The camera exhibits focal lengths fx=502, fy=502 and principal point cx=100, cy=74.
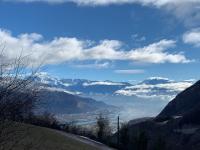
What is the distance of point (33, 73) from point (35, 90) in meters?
1.03

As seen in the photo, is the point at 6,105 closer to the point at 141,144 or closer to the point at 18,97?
the point at 18,97

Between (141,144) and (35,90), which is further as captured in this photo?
(141,144)

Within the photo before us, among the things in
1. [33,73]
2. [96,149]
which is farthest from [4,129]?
[96,149]

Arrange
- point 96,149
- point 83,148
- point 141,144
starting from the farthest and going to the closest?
1. point 141,144
2. point 96,149
3. point 83,148

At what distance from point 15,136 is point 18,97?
1.78 metres

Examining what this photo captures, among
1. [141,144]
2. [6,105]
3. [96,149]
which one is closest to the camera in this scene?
[6,105]

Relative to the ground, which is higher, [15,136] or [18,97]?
[18,97]

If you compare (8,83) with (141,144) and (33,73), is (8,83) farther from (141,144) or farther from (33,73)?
(141,144)

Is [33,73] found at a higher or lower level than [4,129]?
higher

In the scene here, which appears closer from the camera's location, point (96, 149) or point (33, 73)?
point (33, 73)

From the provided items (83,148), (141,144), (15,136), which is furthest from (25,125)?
(141,144)

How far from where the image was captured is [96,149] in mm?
67500

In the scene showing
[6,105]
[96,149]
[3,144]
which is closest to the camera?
[6,105]

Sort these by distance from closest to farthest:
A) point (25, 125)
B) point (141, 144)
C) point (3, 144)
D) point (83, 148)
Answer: point (3, 144), point (25, 125), point (83, 148), point (141, 144)
